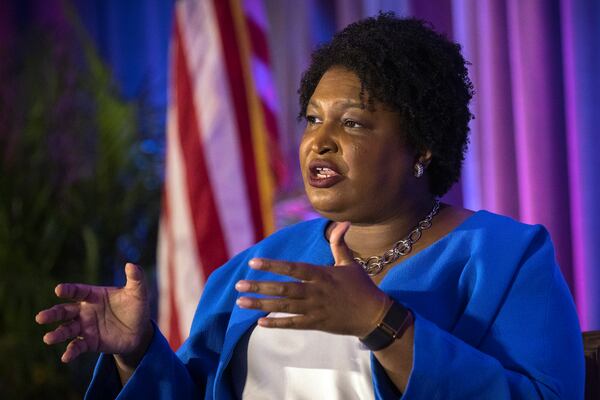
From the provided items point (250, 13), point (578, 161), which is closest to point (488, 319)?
point (578, 161)

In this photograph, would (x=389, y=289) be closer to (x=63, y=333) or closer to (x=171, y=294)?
(x=63, y=333)

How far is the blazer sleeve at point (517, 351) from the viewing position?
1.30 metres

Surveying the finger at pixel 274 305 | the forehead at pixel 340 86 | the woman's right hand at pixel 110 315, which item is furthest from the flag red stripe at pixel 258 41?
the finger at pixel 274 305

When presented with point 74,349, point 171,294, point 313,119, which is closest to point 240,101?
point 171,294

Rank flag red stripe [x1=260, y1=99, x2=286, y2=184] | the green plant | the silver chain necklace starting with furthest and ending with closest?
the green plant, flag red stripe [x1=260, y1=99, x2=286, y2=184], the silver chain necklace

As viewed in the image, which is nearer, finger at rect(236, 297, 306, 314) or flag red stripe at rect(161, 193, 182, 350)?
finger at rect(236, 297, 306, 314)

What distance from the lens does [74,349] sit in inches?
56.3

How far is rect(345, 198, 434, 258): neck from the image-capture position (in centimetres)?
165

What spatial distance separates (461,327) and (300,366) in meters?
0.30

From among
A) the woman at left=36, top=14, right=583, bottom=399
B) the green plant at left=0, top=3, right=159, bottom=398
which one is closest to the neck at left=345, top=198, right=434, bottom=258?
the woman at left=36, top=14, right=583, bottom=399

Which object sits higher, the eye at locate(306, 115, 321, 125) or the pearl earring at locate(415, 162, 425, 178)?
the eye at locate(306, 115, 321, 125)

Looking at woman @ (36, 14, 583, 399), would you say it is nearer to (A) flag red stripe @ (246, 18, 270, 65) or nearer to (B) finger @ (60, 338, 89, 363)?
(B) finger @ (60, 338, 89, 363)

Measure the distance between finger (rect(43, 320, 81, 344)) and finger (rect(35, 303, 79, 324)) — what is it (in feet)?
0.05

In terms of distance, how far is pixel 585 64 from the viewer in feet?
7.16
